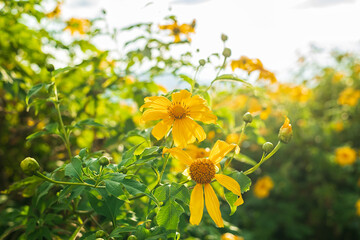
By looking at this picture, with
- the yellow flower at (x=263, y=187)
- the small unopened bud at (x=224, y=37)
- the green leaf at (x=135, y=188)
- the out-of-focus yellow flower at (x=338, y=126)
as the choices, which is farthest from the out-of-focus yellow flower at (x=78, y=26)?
the out-of-focus yellow flower at (x=338, y=126)

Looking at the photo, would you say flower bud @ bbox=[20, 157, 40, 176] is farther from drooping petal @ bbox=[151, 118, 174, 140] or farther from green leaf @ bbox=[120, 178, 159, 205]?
drooping petal @ bbox=[151, 118, 174, 140]

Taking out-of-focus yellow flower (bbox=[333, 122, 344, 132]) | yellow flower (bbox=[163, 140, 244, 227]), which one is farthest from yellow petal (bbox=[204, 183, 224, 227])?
out-of-focus yellow flower (bbox=[333, 122, 344, 132])

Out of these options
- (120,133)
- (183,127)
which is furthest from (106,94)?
(183,127)

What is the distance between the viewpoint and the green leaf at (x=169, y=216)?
0.73 metres

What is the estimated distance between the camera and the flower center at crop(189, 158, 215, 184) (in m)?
0.83

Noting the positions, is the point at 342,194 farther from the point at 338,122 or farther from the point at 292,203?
the point at 338,122

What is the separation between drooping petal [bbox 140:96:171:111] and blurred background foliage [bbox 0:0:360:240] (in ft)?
0.34

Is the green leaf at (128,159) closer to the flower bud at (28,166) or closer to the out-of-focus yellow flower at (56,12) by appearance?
the flower bud at (28,166)

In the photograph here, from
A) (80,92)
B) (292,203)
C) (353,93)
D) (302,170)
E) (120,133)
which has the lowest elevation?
(120,133)

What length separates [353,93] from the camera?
13.0ft

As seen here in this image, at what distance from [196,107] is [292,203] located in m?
2.86

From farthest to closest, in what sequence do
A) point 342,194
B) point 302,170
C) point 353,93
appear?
point 353,93
point 302,170
point 342,194

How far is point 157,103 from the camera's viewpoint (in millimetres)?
Result: 874

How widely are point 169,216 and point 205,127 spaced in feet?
1.69
